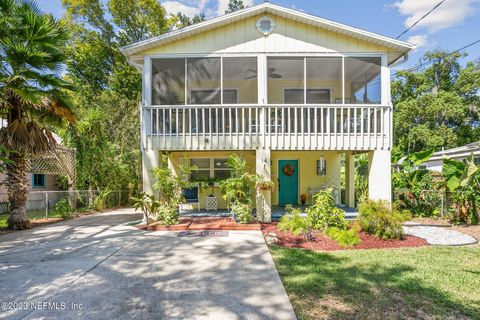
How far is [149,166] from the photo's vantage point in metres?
8.44

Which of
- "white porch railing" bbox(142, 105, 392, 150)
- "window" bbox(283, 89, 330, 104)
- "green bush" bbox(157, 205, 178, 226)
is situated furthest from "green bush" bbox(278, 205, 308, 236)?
"window" bbox(283, 89, 330, 104)

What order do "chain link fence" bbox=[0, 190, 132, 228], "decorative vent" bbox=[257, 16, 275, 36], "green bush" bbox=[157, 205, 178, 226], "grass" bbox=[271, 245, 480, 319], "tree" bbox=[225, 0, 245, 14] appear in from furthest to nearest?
"tree" bbox=[225, 0, 245, 14] → "chain link fence" bbox=[0, 190, 132, 228] → "decorative vent" bbox=[257, 16, 275, 36] → "green bush" bbox=[157, 205, 178, 226] → "grass" bbox=[271, 245, 480, 319]

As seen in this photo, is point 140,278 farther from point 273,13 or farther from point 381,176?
point 273,13

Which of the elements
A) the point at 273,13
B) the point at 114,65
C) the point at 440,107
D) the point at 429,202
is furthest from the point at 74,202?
the point at 440,107

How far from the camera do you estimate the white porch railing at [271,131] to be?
845 cm

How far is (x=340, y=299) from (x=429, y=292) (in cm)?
137

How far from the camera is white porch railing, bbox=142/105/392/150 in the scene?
333 inches

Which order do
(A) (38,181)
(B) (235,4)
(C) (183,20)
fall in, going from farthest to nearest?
(B) (235,4) → (C) (183,20) → (A) (38,181)

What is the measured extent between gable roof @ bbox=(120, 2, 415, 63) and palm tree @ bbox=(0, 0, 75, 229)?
201 centimetres

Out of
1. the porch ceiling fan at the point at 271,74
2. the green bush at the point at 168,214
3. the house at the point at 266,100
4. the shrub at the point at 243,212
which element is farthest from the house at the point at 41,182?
the shrub at the point at 243,212

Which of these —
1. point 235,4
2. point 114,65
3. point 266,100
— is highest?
point 235,4

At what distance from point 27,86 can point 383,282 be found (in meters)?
9.37

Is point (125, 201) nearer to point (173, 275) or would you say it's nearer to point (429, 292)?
point (173, 275)

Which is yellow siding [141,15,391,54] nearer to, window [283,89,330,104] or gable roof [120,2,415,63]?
gable roof [120,2,415,63]
